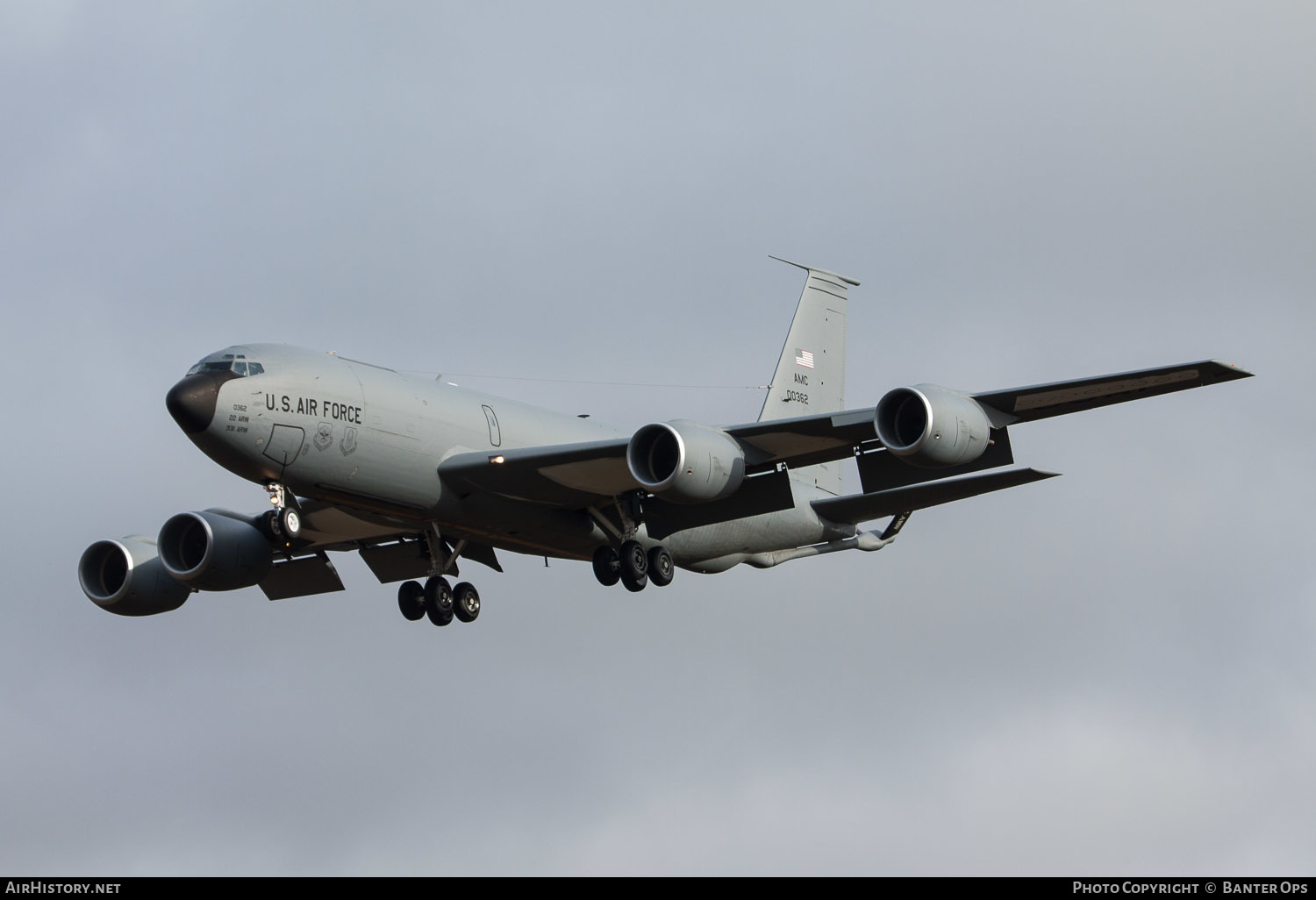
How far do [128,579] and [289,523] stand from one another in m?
8.89

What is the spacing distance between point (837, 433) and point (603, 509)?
5.78 meters

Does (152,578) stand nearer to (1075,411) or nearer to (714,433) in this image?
(714,433)

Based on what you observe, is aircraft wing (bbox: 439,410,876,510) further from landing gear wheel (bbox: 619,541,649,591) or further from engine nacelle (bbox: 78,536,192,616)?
engine nacelle (bbox: 78,536,192,616)

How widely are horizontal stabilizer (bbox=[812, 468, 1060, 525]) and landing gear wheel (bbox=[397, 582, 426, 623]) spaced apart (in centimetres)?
886

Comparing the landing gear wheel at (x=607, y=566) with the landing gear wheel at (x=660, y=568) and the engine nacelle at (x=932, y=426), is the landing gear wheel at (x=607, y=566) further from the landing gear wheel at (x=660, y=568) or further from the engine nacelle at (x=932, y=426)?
the engine nacelle at (x=932, y=426)

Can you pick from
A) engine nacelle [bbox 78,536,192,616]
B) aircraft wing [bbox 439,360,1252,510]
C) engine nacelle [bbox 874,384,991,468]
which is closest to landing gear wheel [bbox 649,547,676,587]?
aircraft wing [bbox 439,360,1252,510]

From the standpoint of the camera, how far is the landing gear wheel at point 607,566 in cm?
3491

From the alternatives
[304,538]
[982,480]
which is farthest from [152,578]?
[982,480]

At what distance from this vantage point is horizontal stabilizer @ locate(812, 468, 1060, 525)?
33.4 metres

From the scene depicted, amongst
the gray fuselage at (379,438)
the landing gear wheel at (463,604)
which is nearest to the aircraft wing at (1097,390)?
the gray fuselage at (379,438)

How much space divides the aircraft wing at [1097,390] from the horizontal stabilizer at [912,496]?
1.60 metres

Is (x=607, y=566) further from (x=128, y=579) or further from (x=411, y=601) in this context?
(x=128, y=579)
